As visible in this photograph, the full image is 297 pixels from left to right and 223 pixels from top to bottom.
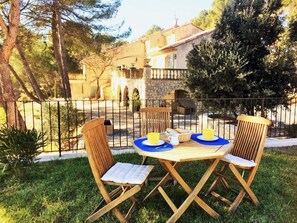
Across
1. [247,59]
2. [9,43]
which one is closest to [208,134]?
[247,59]

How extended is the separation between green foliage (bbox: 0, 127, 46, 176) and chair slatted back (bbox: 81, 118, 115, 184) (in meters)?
1.56

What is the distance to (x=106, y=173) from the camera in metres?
2.79

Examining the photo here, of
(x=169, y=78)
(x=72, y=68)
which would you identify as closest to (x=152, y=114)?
(x=169, y=78)

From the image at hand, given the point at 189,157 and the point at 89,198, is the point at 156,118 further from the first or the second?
the point at 189,157

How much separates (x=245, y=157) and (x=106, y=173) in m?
1.87

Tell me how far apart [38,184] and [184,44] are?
49.5ft

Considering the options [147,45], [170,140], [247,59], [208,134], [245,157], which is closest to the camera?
[170,140]

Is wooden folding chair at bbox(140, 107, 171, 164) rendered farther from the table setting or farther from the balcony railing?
the balcony railing

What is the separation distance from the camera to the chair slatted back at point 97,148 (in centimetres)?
257

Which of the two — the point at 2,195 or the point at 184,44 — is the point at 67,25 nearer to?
the point at 184,44

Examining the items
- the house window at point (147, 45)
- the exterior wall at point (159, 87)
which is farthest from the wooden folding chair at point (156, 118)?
the house window at point (147, 45)

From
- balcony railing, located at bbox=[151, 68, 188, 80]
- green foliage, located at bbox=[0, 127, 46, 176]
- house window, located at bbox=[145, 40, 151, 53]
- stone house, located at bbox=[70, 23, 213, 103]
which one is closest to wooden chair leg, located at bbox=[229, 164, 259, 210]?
green foliage, located at bbox=[0, 127, 46, 176]

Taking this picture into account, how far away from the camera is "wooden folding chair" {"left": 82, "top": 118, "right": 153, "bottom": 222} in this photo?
8.45 ft

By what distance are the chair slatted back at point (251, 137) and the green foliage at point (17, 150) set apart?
309 cm
